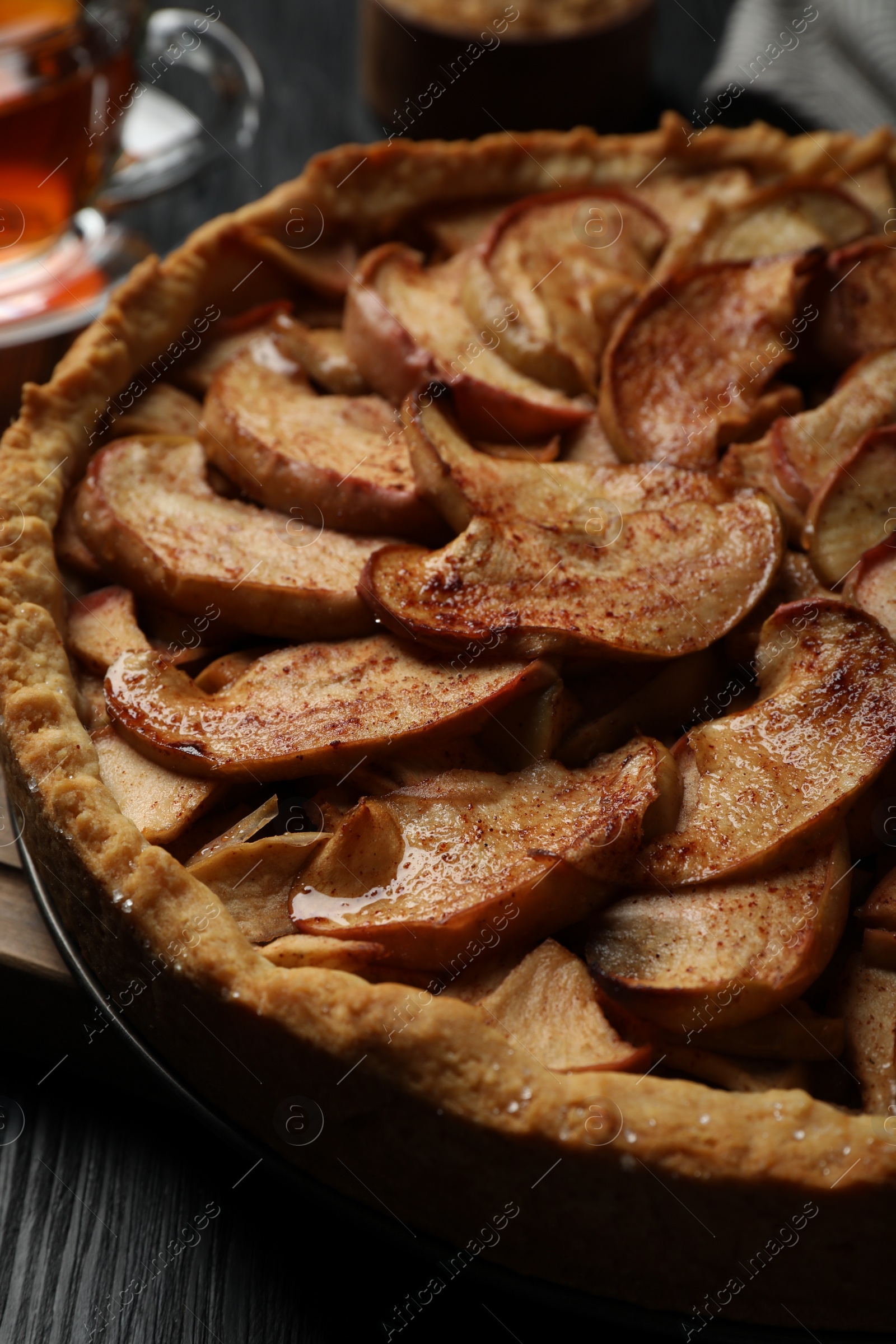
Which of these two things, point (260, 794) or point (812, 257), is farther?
point (812, 257)

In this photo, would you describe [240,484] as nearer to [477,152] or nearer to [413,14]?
[477,152]

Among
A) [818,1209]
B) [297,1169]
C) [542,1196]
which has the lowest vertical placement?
[297,1169]

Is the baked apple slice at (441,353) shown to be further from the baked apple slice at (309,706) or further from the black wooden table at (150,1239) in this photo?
the black wooden table at (150,1239)

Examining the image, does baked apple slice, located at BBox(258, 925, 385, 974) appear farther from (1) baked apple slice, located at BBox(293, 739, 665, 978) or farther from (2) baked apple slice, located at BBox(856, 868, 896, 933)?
(2) baked apple slice, located at BBox(856, 868, 896, 933)

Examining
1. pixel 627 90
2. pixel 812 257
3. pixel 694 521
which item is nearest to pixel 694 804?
pixel 694 521

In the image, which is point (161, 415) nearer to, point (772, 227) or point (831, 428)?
point (831, 428)

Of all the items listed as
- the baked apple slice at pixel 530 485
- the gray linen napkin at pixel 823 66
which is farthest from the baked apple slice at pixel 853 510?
the gray linen napkin at pixel 823 66

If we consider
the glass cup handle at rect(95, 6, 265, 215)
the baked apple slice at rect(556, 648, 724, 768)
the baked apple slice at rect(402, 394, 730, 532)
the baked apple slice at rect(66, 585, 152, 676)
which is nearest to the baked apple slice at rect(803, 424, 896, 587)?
the baked apple slice at rect(402, 394, 730, 532)
